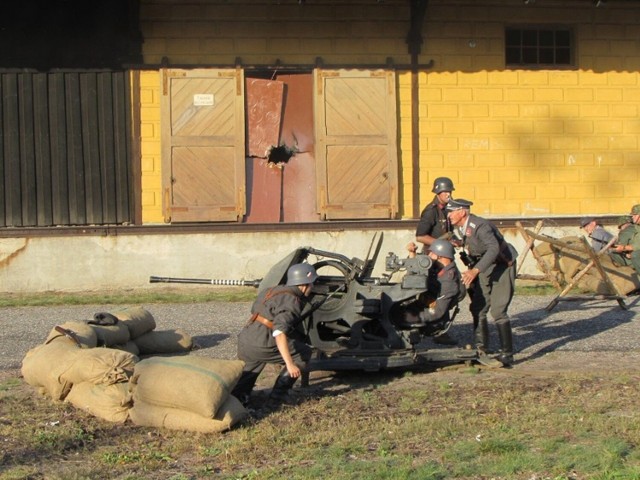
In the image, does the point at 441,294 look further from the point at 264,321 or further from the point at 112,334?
the point at 112,334

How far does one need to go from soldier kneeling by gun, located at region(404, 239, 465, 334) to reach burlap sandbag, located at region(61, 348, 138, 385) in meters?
2.67

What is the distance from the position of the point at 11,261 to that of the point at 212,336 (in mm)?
5654

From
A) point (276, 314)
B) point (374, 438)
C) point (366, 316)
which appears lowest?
point (374, 438)

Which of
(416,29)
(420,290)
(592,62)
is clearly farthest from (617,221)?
(420,290)

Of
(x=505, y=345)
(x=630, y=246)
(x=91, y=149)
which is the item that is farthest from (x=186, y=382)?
(x=91, y=149)

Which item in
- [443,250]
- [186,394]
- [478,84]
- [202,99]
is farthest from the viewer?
[478,84]

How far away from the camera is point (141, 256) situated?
17.2m

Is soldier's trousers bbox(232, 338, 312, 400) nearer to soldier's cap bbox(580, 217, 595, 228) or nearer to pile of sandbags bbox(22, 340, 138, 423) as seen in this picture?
pile of sandbags bbox(22, 340, 138, 423)

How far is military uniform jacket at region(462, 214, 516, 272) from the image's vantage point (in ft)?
34.2

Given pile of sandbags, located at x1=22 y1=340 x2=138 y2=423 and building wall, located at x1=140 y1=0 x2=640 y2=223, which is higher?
building wall, located at x1=140 y1=0 x2=640 y2=223

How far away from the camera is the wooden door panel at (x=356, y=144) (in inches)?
694

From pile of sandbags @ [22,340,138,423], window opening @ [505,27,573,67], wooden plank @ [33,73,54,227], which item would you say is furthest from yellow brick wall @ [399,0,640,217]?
pile of sandbags @ [22,340,138,423]

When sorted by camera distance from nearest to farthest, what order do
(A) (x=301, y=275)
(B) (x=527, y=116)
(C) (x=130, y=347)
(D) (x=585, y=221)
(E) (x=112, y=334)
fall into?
(A) (x=301, y=275)
(E) (x=112, y=334)
(C) (x=130, y=347)
(D) (x=585, y=221)
(B) (x=527, y=116)

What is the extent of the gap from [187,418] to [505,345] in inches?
148
